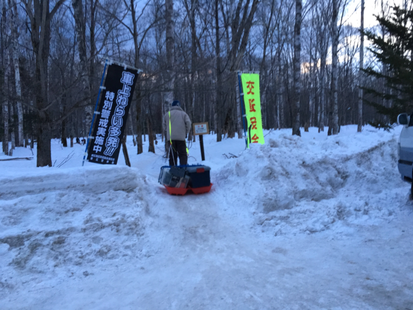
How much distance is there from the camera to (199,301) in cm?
240

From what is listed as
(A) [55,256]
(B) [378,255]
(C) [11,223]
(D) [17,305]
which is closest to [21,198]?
(C) [11,223]

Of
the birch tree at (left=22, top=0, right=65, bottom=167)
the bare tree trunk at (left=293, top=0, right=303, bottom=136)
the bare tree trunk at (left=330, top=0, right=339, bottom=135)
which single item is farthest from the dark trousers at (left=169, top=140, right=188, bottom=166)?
the bare tree trunk at (left=330, top=0, right=339, bottom=135)

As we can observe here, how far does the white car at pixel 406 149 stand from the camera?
436 centimetres

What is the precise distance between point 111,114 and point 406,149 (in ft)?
20.9

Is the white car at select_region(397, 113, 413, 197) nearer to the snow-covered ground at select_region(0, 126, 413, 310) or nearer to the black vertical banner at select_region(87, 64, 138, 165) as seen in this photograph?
the snow-covered ground at select_region(0, 126, 413, 310)

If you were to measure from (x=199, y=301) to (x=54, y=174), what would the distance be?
2.94m

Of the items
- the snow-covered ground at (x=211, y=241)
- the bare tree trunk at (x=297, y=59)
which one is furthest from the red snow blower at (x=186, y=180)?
the bare tree trunk at (x=297, y=59)

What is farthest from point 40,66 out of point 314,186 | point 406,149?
point 406,149

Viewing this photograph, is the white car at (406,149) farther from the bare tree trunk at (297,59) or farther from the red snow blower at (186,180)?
the bare tree trunk at (297,59)

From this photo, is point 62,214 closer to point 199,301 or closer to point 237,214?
point 199,301

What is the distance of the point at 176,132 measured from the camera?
712cm

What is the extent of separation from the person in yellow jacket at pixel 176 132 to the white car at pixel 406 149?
463 cm

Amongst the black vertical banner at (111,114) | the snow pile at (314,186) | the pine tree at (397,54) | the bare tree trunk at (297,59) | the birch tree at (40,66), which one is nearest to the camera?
the snow pile at (314,186)

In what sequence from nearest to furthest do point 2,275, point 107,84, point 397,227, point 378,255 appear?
point 2,275, point 378,255, point 397,227, point 107,84
